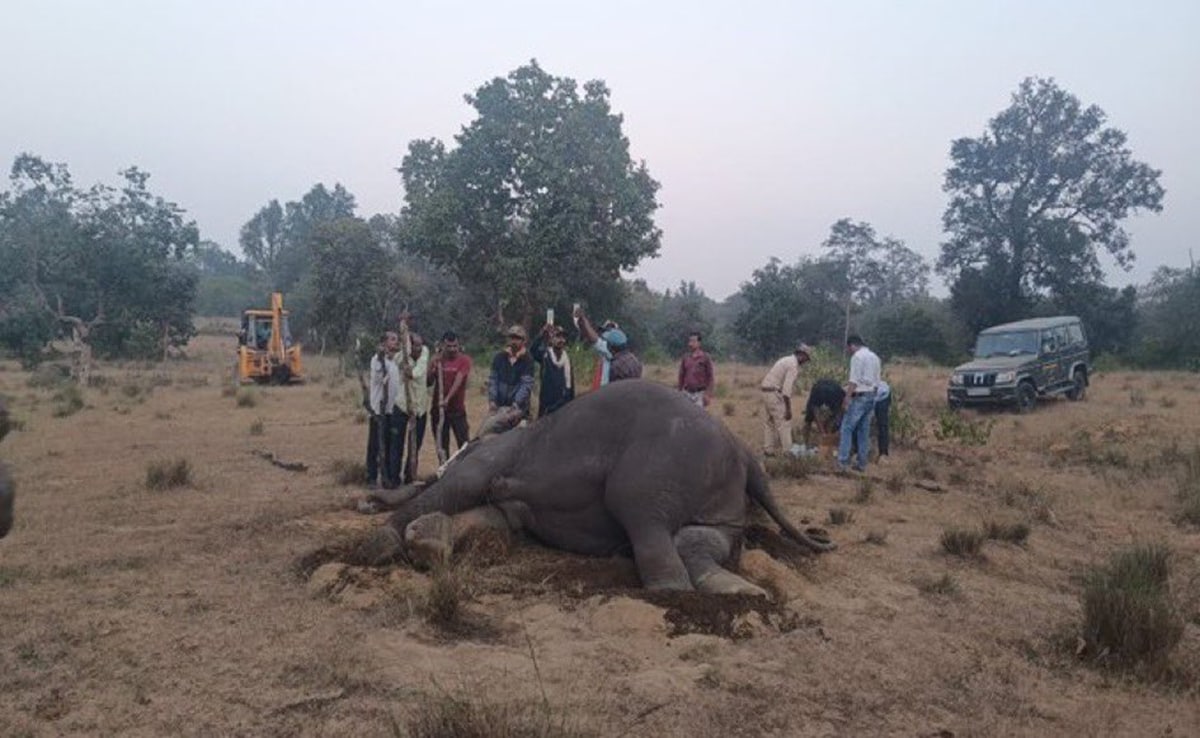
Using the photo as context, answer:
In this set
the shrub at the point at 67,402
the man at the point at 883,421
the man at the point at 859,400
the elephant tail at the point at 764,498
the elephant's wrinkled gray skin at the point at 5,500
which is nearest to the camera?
the elephant's wrinkled gray skin at the point at 5,500

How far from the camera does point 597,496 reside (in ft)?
21.3

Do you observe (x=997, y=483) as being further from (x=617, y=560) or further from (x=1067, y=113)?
(x=1067, y=113)

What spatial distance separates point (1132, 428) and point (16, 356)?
3283 centimetres

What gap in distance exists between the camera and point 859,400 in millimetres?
12250

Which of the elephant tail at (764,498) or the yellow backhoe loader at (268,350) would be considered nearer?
the elephant tail at (764,498)

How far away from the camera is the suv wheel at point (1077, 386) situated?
2212cm

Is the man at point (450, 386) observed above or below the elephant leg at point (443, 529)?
above

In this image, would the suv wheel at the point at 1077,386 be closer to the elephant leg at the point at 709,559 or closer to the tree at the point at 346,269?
the elephant leg at the point at 709,559

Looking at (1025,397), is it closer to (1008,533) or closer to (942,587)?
(1008,533)

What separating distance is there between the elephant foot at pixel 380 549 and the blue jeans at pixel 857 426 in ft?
24.5

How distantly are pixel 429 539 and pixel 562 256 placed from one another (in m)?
22.2

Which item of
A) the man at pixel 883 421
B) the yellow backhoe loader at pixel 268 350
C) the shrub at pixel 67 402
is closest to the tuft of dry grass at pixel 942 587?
the man at pixel 883 421

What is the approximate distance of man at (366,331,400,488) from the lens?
10008 mm

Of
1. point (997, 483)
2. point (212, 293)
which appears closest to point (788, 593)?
point (997, 483)
